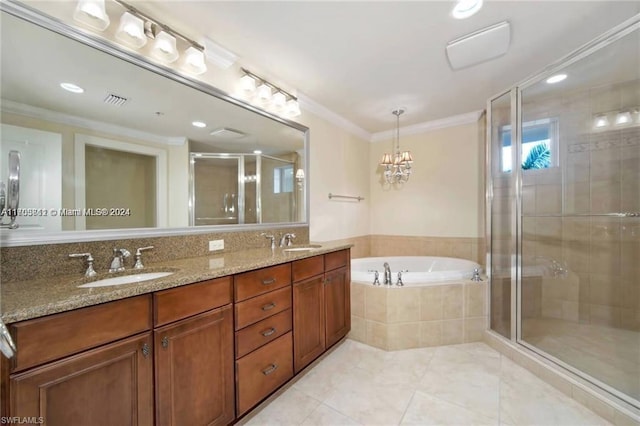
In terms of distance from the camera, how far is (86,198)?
1.29m

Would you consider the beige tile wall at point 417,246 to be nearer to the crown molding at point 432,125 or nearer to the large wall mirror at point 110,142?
the crown molding at point 432,125

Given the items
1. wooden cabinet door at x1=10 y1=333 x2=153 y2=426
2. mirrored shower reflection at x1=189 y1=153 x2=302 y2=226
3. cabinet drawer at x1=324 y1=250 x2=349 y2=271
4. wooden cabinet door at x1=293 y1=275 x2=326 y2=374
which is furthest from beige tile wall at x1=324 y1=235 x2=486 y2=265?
wooden cabinet door at x1=10 y1=333 x2=153 y2=426

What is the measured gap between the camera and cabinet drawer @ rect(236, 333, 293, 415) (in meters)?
1.40

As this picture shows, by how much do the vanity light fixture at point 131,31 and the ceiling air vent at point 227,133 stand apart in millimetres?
628

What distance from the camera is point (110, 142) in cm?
140

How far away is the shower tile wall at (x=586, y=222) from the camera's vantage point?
7.14ft

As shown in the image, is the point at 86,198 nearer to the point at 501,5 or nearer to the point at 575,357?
the point at 501,5

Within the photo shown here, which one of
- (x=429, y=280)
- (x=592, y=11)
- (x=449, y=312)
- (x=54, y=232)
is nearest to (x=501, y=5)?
(x=592, y=11)

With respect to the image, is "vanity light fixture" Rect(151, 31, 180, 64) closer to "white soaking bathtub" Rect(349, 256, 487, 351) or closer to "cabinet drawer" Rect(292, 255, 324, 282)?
"cabinet drawer" Rect(292, 255, 324, 282)

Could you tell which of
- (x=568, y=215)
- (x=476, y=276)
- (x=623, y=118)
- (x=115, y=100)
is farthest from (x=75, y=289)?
(x=623, y=118)

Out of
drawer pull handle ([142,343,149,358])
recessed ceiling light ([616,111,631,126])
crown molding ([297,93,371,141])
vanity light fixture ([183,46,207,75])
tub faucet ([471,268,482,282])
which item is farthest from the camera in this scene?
crown molding ([297,93,371,141])

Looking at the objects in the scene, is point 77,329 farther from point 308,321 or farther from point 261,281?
point 308,321

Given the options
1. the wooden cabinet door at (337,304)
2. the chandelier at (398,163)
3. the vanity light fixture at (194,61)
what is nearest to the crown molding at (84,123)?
the vanity light fixture at (194,61)

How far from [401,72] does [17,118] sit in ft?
7.83
